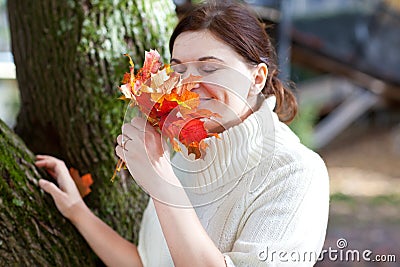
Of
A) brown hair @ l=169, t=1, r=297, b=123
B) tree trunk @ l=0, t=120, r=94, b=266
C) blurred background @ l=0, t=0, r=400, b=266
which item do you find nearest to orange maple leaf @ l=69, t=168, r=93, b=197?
tree trunk @ l=0, t=120, r=94, b=266

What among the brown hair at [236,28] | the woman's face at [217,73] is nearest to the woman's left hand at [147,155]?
the woman's face at [217,73]

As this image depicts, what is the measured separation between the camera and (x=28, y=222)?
6.57 ft

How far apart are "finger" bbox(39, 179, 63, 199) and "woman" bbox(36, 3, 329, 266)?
0.37 meters

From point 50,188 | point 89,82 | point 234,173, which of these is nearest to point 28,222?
point 50,188

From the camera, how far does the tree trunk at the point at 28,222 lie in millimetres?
1971

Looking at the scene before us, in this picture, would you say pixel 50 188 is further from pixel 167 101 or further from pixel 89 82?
pixel 167 101

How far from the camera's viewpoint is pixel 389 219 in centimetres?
651

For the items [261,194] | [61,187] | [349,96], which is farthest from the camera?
[349,96]

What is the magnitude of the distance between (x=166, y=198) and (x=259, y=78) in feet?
1.48

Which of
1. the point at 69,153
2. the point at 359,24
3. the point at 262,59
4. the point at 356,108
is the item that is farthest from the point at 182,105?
the point at 356,108

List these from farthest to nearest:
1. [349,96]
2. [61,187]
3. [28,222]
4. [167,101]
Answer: [349,96] → [61,187] → [28,222] → [167,101]

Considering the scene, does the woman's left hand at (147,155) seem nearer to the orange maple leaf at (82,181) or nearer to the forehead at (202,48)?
the forehead at (202,48)

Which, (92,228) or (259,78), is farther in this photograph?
(92,228)

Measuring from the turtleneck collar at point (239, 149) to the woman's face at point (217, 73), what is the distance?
31 mm
